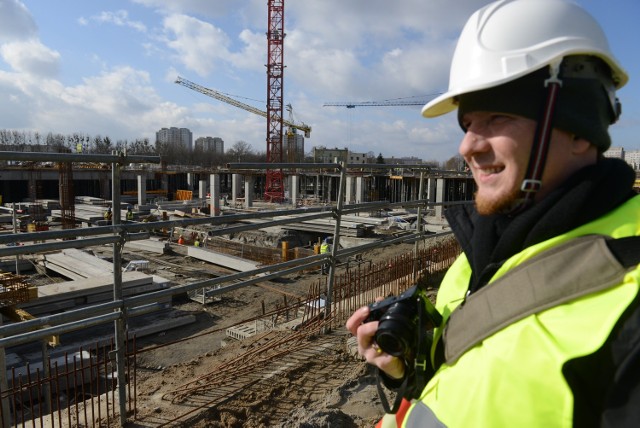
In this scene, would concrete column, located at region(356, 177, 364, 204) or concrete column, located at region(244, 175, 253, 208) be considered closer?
concrete column, located at region(244, 175, 253, 208)

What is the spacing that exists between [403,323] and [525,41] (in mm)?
893

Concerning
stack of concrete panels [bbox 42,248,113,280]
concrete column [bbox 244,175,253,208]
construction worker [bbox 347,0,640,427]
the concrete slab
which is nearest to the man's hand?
construction worker [bbox 347,0,640,427]

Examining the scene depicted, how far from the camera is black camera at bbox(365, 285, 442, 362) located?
137 centimetres

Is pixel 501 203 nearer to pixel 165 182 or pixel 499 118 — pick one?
pixel 499 118

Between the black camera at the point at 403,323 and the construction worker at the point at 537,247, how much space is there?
0.02 metres

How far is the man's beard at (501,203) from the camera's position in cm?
124

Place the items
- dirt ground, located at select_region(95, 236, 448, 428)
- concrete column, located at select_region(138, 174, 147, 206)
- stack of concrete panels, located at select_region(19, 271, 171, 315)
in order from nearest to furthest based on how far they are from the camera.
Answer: dirt ground, located at select_region(95, 236, 448, 428)
stack of concrete panels, located at select_region(19, 271, 171, 315)
concrete column, located at select_region(138, 174, 147, 206)

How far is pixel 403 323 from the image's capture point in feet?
4.50

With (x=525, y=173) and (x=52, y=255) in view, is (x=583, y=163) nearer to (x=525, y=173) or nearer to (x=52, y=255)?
(x=525, y=173)

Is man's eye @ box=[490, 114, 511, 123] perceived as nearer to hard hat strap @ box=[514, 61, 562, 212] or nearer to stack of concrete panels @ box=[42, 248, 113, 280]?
hard hat strap @ box=[514, 61, 562, 212]

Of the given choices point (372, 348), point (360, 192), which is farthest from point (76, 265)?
point (360, 192)

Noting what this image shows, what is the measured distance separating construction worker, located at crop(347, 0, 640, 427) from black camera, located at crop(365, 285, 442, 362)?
2cm

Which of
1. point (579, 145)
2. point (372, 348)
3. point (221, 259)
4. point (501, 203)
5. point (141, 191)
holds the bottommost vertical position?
point (221, 259)

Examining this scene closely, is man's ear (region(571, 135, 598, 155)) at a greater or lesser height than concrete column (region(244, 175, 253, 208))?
greater
